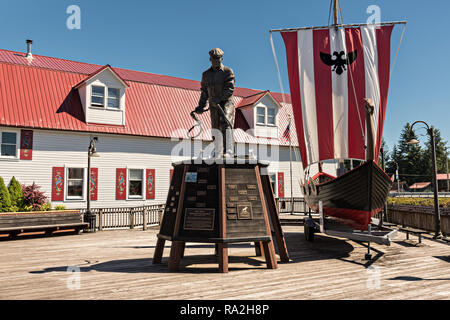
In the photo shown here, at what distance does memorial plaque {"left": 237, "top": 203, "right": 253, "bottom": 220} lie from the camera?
6.54m

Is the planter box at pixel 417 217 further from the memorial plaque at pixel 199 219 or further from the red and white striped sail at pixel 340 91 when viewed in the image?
the memorial plaque at pixel 199 219

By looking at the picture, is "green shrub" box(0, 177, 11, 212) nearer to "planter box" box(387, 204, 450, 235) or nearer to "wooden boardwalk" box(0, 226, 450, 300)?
"wooden boardwalk" box(0, 226, 450, 300)

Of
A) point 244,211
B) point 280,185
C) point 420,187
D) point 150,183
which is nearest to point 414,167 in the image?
point 420,187

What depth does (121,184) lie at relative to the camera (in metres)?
17.3

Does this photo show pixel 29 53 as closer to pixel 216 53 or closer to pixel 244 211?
pixel 216 53

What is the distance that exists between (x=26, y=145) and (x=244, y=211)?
12.8 meters

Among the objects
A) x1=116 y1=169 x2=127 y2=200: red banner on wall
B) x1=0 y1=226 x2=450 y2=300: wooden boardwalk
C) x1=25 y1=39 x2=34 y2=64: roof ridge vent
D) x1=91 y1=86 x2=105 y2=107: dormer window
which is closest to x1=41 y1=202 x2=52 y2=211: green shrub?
x1=116 y1=169 x2=127 y2=200: red banner on wall

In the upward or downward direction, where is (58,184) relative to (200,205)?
upward

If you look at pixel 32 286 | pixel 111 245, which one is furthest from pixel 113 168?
pixel 32 286

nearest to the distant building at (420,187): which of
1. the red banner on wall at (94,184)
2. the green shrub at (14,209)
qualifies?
the red banner on wall at (94,184)

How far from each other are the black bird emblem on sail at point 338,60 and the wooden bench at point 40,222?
1142 cm

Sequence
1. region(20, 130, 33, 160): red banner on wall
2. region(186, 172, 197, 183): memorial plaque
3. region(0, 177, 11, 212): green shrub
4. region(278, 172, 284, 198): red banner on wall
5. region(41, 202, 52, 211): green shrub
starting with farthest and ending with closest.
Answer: region(278, 172, 284, 198): red banner on wall
region(20, 130, 33, 160): red banner on wall
region(41, 202, 52, 211): green shrub
region(0, 177, 11, 212): green shrub
region(186, 172, 197, 183): memorial plaque

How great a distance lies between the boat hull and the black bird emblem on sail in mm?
5148

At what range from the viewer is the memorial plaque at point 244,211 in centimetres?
654
